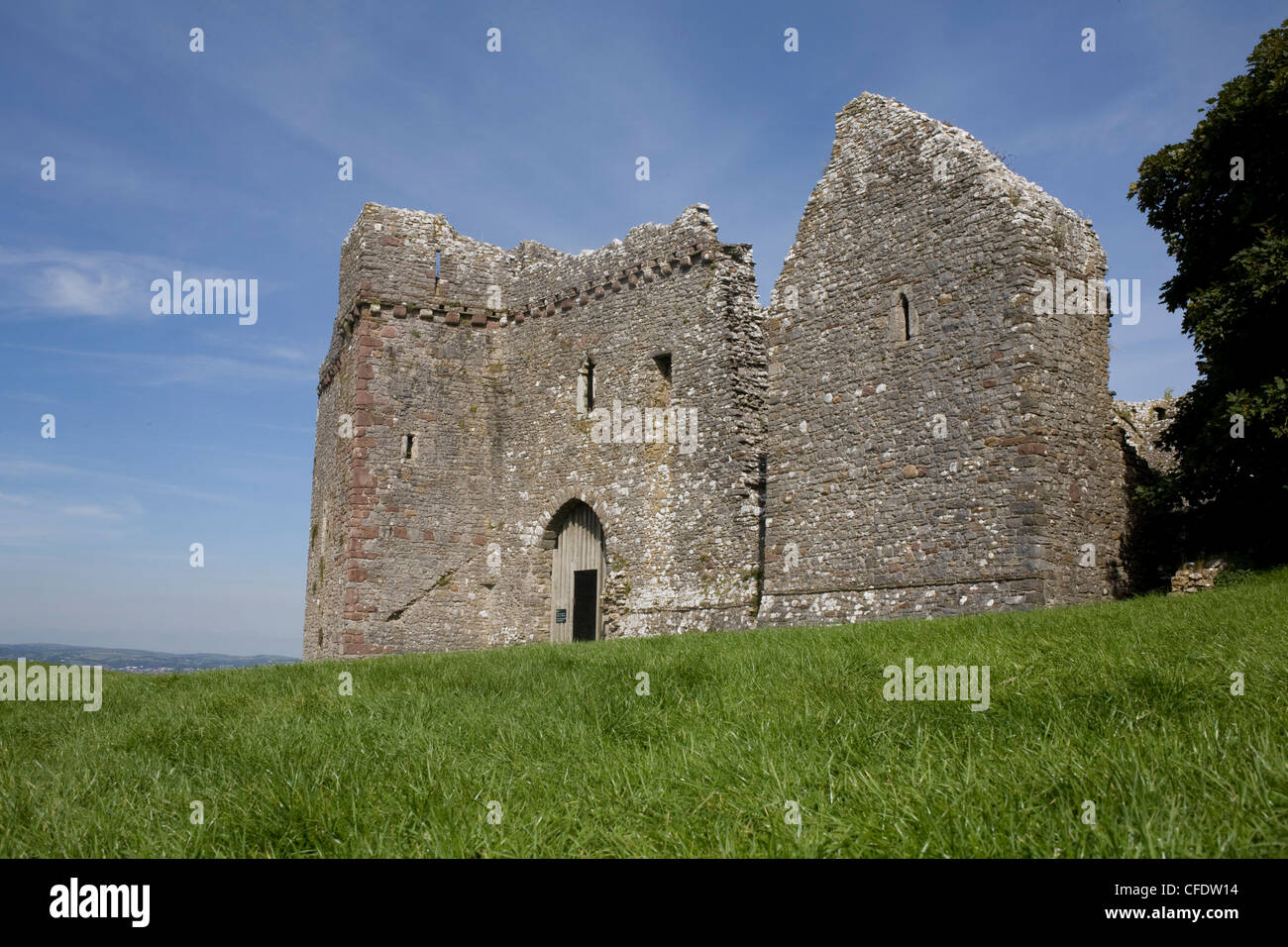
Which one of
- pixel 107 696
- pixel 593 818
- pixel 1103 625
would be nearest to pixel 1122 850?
pixel 593 818

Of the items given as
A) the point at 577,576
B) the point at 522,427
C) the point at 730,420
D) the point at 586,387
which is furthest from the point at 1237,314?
the point at 522,427

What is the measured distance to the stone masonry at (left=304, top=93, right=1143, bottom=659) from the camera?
12.8 meters

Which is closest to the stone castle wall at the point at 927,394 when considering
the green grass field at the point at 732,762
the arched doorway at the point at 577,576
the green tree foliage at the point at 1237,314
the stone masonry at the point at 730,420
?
the stone masonry at the point at 730,420

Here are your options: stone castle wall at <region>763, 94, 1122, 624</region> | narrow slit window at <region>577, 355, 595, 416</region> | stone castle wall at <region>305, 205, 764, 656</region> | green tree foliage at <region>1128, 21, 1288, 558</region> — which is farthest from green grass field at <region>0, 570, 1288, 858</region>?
narrow slit window at <region>577, 355, 595, 416</region>

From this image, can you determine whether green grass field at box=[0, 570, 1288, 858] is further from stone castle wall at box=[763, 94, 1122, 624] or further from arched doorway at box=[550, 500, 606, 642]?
arched doorway at box=[550, 500, 606, 642]

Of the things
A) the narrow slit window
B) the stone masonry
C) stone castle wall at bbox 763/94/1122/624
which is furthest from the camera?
the narrow slit window

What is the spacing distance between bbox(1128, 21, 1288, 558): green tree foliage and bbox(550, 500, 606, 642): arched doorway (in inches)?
415

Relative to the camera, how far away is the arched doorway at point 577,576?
792 inches

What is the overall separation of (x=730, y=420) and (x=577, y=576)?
5.16 meters

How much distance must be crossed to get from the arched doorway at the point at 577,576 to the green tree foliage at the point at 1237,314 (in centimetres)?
1054

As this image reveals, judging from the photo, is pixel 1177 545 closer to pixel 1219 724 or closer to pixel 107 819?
pixel 1219 724

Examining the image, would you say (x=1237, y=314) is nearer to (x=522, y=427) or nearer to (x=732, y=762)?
(x=732, y=762)

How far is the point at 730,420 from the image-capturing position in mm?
17672

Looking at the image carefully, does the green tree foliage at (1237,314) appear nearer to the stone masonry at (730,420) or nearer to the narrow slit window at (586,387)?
the stone masonry at (730,420)
